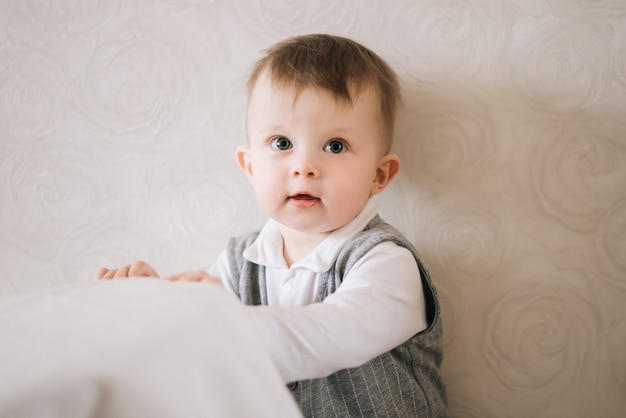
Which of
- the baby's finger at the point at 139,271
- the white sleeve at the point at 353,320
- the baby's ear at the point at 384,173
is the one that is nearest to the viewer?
the white sleeve at the point at 353,320

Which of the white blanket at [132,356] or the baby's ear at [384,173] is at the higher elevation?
the baby's ear at [384,173]

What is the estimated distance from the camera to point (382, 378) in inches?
33.2

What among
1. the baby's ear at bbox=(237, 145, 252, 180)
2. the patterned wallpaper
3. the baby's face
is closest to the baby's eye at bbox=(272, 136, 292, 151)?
the baby's face

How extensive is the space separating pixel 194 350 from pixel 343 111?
506 mm

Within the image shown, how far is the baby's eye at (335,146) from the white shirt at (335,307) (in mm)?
121

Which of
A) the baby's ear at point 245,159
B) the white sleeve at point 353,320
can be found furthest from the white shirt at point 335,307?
the baby's ear at point 245,159

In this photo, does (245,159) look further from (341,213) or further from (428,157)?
(428,157)

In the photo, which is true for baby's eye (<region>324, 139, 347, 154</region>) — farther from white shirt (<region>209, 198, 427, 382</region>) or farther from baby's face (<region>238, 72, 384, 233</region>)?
white shirt (<region>209, 198, 427, 382</region>)

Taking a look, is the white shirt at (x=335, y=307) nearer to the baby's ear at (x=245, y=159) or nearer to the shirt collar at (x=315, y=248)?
the shirt collar at (x=315, y=248)

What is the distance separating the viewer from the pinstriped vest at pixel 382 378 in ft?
2.74

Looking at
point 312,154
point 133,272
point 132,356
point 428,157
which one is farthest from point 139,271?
point 428,157

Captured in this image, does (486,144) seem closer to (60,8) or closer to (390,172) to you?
(390,172)

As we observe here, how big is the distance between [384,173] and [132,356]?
2.06 ft

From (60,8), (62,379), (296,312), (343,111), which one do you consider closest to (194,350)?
(62,379)
